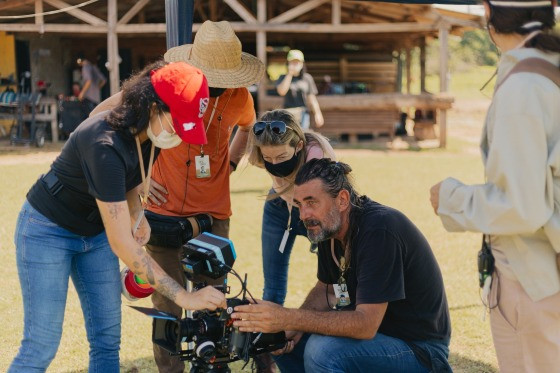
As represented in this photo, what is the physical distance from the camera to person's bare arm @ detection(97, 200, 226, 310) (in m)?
3.05

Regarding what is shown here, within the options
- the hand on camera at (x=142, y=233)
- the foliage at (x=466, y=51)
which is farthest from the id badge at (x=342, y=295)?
the foliage at (x=466, y=51)

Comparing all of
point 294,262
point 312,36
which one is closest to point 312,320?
point 294,262

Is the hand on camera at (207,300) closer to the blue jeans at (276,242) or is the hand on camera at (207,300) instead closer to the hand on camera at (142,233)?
the hand on camera at (142,233)

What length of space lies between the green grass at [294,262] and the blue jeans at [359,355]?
1.33 meters

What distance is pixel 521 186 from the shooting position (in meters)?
2.56

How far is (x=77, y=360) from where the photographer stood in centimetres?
474

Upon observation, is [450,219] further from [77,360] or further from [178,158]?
[77,360]

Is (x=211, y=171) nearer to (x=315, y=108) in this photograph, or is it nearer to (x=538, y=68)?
(x=538, y=68)

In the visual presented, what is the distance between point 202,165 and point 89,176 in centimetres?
125

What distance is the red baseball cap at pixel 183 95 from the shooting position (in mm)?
2986

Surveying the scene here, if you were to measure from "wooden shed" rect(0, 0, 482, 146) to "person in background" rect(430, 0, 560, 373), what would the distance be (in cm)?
1143

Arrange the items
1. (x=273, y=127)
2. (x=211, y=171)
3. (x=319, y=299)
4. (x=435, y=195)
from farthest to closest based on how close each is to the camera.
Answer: (x=211, y=171), (x=273, y=127), (x=319, y=299), (x=435, y=195)

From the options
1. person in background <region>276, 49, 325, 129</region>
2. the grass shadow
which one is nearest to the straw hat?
the grass shadow

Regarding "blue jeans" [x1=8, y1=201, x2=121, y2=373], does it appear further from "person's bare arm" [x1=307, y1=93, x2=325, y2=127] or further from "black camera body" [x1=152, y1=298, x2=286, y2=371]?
"person's bare arm" [x1=307, y1=93, x2=325, y2=127]
